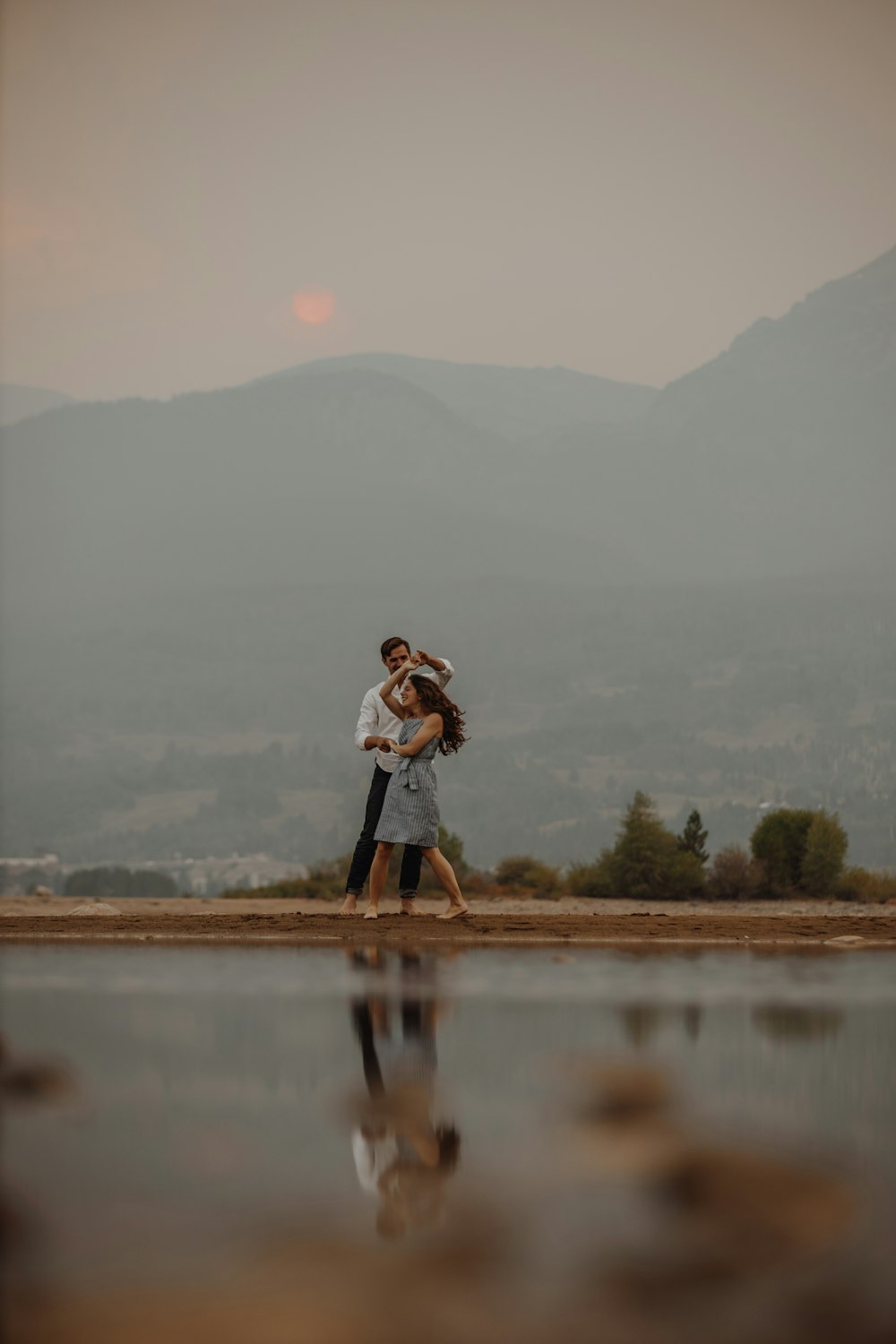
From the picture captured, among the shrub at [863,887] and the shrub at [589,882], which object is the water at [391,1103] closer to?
the shrub at [863,887]

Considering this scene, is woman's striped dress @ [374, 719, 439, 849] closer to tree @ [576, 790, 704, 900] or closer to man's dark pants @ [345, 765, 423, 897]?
man's dark pants @ [345, 765, 423, 897]

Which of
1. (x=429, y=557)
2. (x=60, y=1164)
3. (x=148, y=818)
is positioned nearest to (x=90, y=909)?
(x=60, y=1164)

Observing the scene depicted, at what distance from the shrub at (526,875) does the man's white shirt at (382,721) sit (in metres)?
10.6

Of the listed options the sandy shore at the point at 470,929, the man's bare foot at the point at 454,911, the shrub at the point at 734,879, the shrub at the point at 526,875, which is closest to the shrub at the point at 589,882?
the shrub at the point at 526,875

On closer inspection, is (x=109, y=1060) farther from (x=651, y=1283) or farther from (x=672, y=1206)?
(x=651, y=1283)

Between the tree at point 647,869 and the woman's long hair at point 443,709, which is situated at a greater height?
the woman's long hair at point 443,709

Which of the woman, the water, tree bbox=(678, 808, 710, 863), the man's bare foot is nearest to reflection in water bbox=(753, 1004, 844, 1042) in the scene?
the water

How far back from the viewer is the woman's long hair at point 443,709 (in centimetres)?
1415

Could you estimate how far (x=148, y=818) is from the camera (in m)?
150

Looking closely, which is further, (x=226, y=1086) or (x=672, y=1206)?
(x=226, y=1086)

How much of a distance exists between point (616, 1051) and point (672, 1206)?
2540 mm

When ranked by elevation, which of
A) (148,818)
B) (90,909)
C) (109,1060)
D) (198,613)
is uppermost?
(198,613)

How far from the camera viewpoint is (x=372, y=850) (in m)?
14.6

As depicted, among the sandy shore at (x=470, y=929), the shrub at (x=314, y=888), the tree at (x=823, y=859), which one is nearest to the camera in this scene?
the sandy shore at (x=470, y=929)
